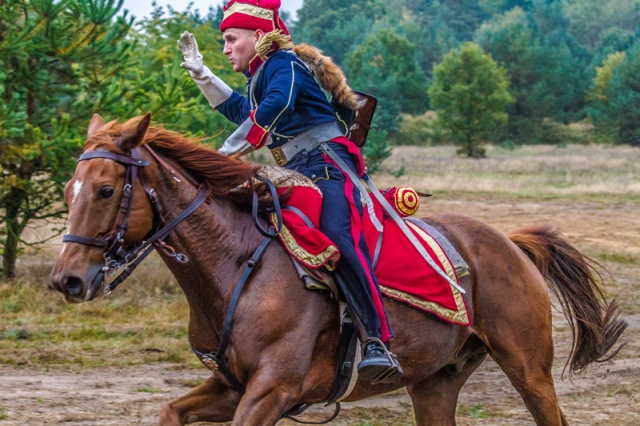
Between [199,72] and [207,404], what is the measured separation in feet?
6.19

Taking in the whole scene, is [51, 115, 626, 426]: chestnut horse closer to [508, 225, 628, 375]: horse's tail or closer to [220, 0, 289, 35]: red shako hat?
[508, 225, 628, 375]: horse's tail

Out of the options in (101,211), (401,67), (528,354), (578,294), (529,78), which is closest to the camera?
(101,211)

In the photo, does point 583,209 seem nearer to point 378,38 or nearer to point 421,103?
point 421,103

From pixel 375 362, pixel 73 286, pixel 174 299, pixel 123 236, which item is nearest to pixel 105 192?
pixel 123 236

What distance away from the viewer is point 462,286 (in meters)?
5.45

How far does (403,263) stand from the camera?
203 inches

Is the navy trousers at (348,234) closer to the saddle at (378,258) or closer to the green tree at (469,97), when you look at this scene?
the saddle at (378,258)

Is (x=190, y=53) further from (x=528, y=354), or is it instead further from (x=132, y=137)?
(x=528, y=354)

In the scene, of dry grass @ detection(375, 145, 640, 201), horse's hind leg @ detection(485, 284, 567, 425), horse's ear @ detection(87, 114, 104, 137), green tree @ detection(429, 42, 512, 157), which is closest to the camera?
horse's ear @ detection(87, 114, 104, 137)

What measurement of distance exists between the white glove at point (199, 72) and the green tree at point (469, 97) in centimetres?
3826

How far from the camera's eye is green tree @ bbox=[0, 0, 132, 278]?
1091cm

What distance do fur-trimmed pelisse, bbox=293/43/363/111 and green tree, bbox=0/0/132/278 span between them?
639 centimetres

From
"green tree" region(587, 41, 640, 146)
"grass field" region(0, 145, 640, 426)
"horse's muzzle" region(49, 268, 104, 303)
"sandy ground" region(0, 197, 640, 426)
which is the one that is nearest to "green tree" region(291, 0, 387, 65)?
"green tree" region(587, 41, 640, 146)

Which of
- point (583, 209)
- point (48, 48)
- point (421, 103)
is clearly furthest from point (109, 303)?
point (421, 103)
